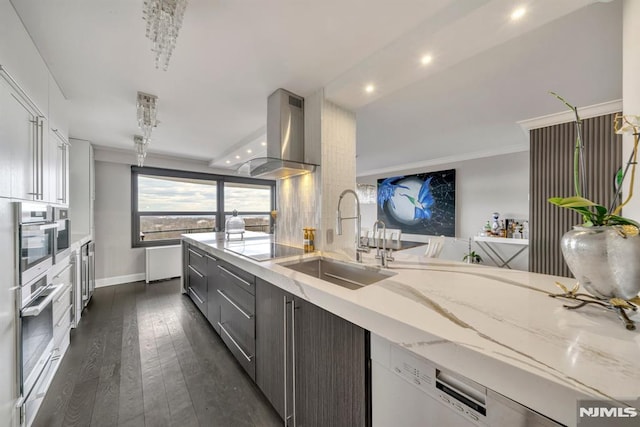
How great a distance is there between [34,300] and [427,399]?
2110mm

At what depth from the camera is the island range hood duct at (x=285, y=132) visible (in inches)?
86.1

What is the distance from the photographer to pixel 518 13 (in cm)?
119

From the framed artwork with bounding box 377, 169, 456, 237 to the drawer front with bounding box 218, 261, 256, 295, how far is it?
4460 millimetres

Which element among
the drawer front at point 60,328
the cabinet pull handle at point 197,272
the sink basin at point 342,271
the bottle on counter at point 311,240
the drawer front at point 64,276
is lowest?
the drawer front at point 60,328

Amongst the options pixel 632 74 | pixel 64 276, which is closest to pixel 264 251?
pixel 64 276

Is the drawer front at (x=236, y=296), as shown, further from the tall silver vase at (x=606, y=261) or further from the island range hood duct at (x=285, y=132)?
the tall silver vase at (x=606, y=261)

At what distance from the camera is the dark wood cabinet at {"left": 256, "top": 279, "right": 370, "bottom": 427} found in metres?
0.92

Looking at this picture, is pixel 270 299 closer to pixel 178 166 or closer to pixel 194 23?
pixel 194 23

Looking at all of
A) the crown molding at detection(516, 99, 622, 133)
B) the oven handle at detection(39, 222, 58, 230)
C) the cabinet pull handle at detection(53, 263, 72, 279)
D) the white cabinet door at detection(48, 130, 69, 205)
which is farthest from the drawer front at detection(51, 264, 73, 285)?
the crown molding at detection(516, 99, 622, 133)

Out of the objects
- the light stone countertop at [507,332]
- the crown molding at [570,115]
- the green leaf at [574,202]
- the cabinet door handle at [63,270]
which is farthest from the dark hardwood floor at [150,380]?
the crown molding at [570,115]

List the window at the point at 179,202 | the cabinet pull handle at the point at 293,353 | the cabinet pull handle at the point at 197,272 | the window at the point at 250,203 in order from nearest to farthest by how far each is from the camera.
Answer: the cabinet pull handle at the point at 293,353 → the cabinet pull handle at the point at 197,272 → the window at the point at 179,202 → the window at the point at 250,203

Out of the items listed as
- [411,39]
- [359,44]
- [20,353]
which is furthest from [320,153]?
[20,353]

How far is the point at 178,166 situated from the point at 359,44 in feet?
14.4

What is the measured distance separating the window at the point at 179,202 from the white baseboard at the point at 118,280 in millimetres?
556
